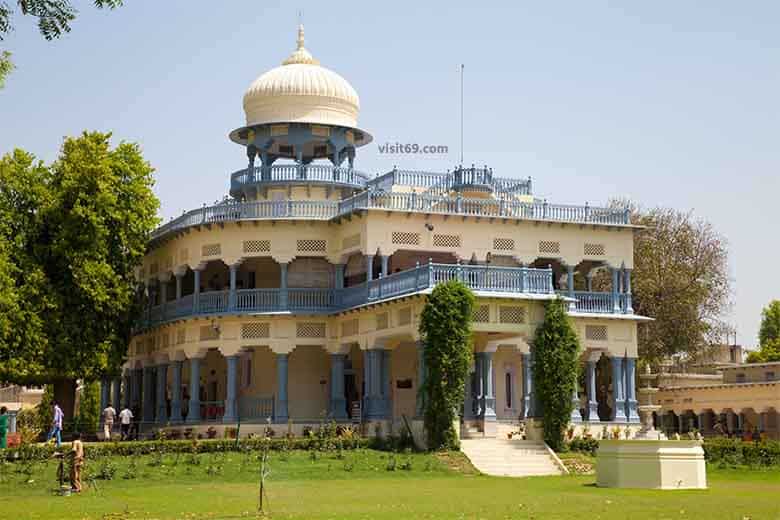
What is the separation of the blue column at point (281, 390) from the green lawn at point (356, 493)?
817cm

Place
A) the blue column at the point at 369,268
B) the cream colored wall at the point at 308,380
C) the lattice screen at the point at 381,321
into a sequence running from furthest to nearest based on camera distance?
the cream colored wall at the point at 308,380 < the blue column at the point at 369,268 < the lattice screen at the point at 381,321

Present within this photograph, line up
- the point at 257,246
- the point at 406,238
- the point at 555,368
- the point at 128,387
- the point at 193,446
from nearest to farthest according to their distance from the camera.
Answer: the point at 193,446, the point at 555,368, the point at 406,238, the point at 257,246, the point at 128,387

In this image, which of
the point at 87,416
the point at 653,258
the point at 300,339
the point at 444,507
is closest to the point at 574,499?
the point at 444,507

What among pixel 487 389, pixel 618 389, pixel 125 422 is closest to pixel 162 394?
pixel 125 422

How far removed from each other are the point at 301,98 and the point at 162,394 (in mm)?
13409

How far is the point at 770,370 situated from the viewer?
61531 millimetres

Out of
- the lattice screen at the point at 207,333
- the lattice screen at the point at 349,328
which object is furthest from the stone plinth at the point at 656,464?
the lattice screen at the point at 207,333

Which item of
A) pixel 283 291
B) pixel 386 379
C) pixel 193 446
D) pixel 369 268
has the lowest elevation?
pixel 193 446

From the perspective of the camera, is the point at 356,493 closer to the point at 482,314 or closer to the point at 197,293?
the point at 482,314

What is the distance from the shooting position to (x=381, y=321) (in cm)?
4309

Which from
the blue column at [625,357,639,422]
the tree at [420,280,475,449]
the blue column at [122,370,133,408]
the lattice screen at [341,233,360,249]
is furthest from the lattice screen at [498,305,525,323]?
the blue column at [122,370,133,408]

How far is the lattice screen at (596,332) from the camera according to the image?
150 feet

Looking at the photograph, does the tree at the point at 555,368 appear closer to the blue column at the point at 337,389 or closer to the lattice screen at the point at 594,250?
the lattice screen at the point at 594,250

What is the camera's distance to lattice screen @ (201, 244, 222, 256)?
47344 mm
